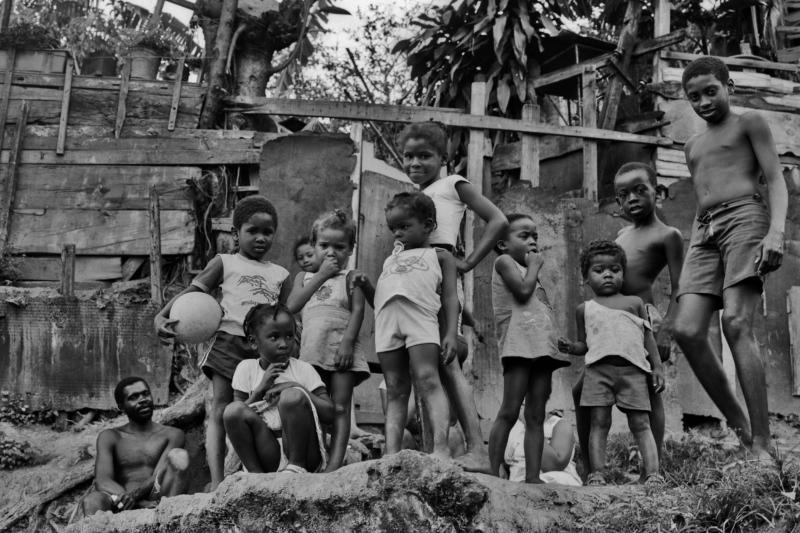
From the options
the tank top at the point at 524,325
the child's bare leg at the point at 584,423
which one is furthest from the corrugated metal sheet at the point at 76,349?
the child's bare leg at the point at 584,423

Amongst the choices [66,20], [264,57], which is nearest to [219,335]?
[264,57]

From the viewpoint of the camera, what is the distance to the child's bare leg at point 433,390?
14.1 ft

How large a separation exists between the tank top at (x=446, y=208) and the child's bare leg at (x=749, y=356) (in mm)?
1471

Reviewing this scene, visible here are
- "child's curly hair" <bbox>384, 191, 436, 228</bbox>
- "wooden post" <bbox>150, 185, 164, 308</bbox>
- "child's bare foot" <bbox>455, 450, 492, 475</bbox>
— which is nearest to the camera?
"child's bare foot" <bbox>455, 450, 492, 475</bbox>

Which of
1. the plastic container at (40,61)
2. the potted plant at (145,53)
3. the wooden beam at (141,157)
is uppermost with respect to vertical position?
the potted plant at (145,53)

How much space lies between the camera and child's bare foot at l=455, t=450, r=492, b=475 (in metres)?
4.23

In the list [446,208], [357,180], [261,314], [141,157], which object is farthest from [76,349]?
[446,208]

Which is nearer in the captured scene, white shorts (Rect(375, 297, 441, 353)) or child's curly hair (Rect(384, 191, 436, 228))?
white shorts (Rect(375, 297, 441, 353))

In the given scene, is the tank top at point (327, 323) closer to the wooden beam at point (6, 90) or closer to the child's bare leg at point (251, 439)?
the child's bare leg at point (251, 439)

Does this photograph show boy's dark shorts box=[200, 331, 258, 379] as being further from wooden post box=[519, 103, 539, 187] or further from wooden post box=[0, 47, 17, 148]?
wooden post box=[0, 47, 17, 148]

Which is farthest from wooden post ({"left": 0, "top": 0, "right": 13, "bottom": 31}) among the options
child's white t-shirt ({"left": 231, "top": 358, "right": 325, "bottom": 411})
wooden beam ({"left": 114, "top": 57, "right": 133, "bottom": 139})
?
child's white t-shirt ({"left": 231, "top": 358, "right": 325, "bottom": 411})

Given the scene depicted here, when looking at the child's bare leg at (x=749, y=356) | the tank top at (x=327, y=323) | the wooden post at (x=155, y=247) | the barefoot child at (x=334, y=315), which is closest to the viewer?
the child's bare leg at (x=749, y=356)

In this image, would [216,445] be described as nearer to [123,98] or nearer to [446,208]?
[446,208]

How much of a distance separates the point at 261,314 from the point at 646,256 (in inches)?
86.1
